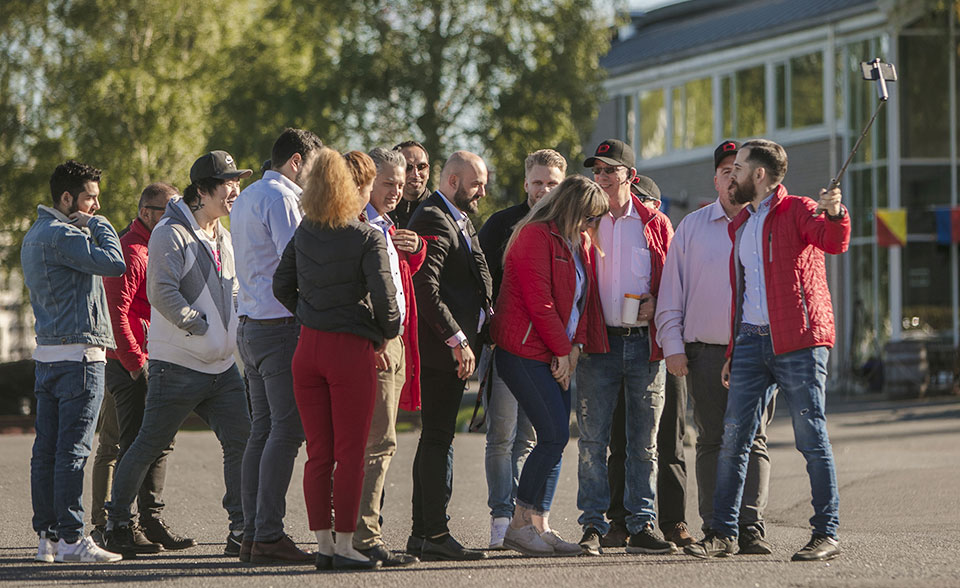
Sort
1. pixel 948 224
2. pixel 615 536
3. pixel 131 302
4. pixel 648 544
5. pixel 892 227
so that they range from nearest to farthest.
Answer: pixel 648 544 → pixel 615 536 → pixel 131 302 → pixel 948 224 → pixel 892 227

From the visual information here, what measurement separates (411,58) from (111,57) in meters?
7.20

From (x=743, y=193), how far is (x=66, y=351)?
367 centimetres

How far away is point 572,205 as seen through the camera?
7.43 m

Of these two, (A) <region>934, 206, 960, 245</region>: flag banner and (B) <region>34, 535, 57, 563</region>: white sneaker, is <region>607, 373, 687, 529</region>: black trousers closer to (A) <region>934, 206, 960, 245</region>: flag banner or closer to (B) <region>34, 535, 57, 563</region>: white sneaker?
(B) <region>34, 535, 57, 563</region>: white sneaker

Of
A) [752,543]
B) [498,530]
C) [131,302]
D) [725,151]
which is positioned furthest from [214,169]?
[752,543]

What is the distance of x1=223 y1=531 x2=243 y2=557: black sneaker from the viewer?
7.72 metres

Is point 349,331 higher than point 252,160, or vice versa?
point 252,160

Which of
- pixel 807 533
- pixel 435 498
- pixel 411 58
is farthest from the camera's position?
pixel 411 58

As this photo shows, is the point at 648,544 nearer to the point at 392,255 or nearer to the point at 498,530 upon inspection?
the point at 498,530

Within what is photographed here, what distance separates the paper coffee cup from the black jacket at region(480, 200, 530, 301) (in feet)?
2.57

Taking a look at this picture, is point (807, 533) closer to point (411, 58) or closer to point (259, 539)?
point (259, 539)

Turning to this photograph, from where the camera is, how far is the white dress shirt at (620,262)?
7.71 meters

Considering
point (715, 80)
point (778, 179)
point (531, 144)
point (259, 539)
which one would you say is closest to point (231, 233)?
point (259, 539)

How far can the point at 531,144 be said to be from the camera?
31.6m
